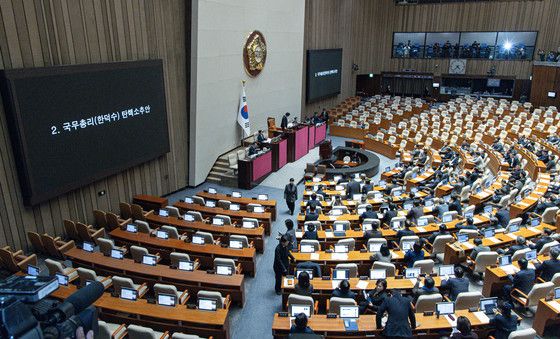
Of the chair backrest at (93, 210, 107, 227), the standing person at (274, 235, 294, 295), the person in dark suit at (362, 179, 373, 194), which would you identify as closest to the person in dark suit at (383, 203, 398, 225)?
the person in dark suit at (362, 179, 373, 194)

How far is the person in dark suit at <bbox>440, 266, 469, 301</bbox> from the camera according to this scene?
7312 millimetres

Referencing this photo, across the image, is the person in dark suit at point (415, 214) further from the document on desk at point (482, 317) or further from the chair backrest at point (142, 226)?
the chair backrest at point (142, 226)

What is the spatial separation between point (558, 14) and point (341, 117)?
54.0 ft

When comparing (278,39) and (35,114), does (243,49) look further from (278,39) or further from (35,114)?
(35,114)

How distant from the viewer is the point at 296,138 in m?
18.0

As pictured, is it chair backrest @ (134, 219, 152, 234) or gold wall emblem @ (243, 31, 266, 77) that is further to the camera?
gold wall emblem @ (243, 31, 266, 77)

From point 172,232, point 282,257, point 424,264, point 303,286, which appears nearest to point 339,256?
point 282,257

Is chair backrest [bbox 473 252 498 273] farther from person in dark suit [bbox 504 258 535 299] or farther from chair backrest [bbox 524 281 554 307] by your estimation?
chair backrest [bbox 524 281 554 307]

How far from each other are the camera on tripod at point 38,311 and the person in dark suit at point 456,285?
6.26m

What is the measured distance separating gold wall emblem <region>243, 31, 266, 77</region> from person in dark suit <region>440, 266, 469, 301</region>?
12.6 m

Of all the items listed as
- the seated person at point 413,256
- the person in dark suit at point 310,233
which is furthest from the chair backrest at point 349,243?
the seated person at point 413,256

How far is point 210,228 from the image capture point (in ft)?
33.8

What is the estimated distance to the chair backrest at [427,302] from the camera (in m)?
6.73

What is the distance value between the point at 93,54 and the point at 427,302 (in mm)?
9905
